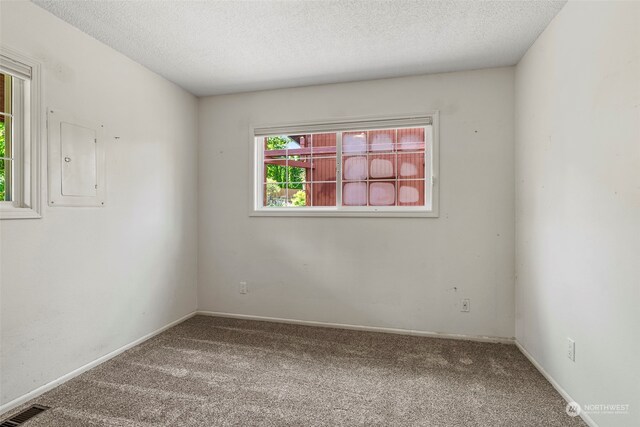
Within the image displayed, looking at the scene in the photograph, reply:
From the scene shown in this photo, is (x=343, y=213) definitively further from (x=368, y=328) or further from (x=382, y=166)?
(x=368, y=328)

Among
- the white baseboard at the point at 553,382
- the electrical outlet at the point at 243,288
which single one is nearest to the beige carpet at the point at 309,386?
the white baseboard at the point at 553,382

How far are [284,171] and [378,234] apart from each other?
4.14ft

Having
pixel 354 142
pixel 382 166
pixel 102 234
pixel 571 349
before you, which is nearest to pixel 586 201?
pixel 571 349

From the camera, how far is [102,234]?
257 cm

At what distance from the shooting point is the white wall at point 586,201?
1.51 meters

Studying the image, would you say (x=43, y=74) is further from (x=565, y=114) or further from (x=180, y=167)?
(x=565, y=114)

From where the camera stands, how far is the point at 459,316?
305 centimetres

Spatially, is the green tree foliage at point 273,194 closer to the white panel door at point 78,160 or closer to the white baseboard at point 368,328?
the white baseboard at point 368,328

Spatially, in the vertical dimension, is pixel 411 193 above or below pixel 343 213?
above

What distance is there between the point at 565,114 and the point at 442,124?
3.59 feet

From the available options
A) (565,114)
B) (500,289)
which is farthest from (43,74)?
(500,289)

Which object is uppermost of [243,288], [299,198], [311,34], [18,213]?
[311,34]

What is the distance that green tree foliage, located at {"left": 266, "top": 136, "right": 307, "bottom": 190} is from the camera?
361cm

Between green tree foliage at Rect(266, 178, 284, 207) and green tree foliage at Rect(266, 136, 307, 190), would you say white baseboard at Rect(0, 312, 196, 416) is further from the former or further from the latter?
green tree foliage at Rect(266, 136, 307, 190)
